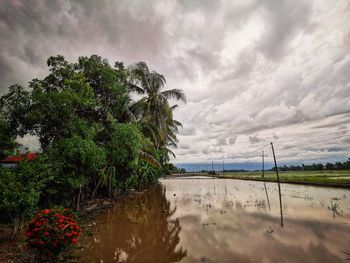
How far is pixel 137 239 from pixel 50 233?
142 inches

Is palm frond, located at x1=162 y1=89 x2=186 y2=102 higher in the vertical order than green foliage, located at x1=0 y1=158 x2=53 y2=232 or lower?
higher

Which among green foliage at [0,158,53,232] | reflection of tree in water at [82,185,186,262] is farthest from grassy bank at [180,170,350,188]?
green foliage at [0,158,53,232]

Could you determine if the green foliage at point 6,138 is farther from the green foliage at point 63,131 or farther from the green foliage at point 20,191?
the green foliage at point 20,191

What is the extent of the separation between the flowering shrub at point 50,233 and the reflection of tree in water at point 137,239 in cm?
125

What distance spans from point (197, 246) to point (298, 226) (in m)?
4.22

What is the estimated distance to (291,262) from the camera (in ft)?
16.8

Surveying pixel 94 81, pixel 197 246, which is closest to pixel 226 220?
pixel 197 246

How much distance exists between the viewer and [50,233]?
4.80 m

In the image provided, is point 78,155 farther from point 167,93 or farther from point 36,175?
point 167,93

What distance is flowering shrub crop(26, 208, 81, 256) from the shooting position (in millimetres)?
4754

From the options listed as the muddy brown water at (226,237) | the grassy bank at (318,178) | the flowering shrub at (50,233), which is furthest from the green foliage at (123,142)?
the grassy bank at (318,178)

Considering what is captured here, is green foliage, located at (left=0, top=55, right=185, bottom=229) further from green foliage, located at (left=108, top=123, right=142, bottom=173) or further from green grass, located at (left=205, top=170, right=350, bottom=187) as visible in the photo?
green grass, located at (left=205, top=170, right=350, bottom=187)

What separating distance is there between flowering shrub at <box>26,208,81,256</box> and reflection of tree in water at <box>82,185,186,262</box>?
1.25 meters

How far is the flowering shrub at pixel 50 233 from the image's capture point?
15.6 feet
